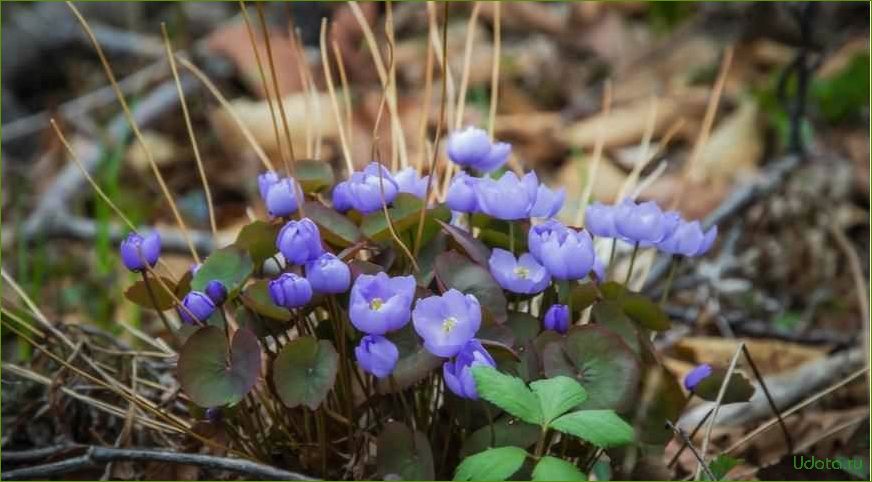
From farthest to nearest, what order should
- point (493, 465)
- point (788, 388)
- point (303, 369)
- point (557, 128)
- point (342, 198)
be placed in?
point (557, 128), point (788, 388), point (342, 198), point (303, 369), point (493, 465)

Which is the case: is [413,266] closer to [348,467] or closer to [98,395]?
[348,467]

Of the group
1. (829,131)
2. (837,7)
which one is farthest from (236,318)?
(837,7)

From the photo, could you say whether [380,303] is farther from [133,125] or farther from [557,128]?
[557,128]

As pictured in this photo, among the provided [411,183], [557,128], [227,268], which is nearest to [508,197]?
[411,183]

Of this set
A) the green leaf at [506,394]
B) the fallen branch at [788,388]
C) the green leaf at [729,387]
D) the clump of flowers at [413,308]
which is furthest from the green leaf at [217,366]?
the fallen branch at [788,388]

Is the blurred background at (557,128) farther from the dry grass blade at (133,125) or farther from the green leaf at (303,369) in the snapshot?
the green leaf at (303,369)

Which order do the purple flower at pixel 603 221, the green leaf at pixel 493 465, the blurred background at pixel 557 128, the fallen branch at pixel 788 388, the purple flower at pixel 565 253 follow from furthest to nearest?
the blurred background at pixel 557 128 < the fallen branch at pixel 788 388 < the purple flower at pixel 603 221 < the purple flower at pixel 565 253 < the green leaf at pixel 493 465

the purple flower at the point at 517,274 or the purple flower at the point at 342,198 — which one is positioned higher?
the purple flower at the point at 342,198
